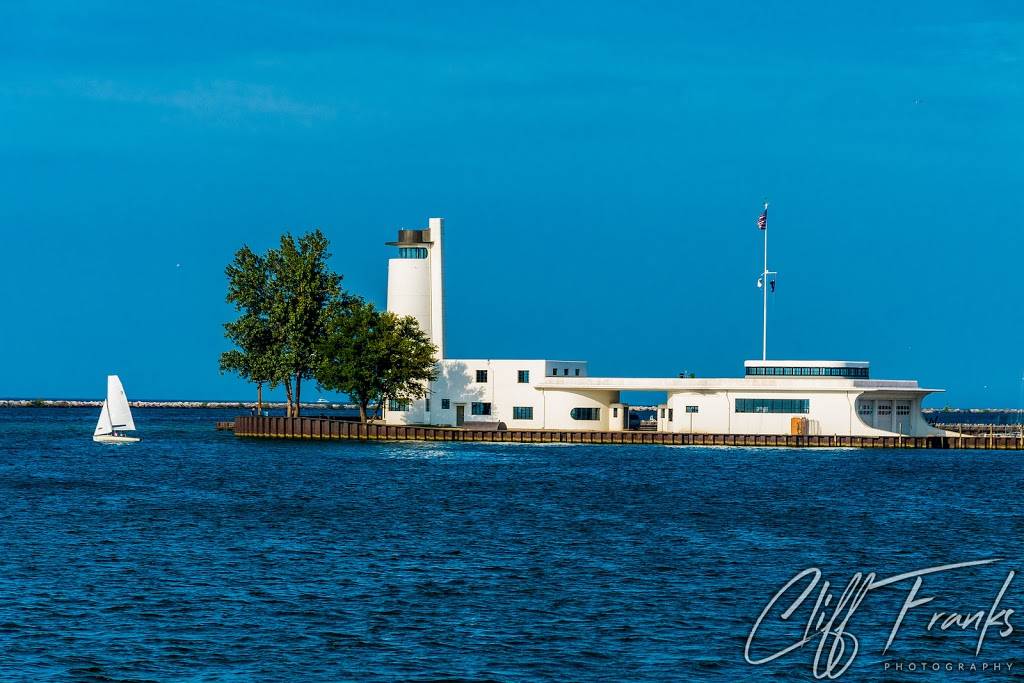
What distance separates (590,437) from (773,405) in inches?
565

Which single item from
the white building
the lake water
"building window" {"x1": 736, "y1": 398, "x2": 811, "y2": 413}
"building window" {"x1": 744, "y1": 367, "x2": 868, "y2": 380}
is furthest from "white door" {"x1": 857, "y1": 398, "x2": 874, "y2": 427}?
the lake water

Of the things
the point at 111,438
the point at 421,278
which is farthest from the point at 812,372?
the point at 111,438

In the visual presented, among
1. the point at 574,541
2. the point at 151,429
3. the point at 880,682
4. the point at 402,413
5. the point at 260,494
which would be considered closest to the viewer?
the point at 880,682

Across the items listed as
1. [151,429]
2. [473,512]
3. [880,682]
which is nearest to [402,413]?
[151,429]

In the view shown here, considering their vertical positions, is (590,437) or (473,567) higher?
(590,437)

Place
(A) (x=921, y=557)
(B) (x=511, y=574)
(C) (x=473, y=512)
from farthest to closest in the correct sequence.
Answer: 1. (C) (x=473, y=512)
2. (A) (x=921, y=557)
3. (B) (x=511, y=574)

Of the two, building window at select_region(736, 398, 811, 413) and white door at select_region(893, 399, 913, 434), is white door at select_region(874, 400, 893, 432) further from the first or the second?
building window at select_region(736, 398, 811, 413)

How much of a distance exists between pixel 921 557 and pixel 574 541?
41.0ft

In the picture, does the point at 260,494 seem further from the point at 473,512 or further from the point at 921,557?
the point at 921,557

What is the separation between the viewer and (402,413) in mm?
120125

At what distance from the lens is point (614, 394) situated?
115 metres

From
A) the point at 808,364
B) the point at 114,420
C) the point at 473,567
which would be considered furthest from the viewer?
the point at 114,420

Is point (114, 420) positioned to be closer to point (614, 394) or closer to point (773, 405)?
point (614, 394)

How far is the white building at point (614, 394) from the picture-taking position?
105125mm
